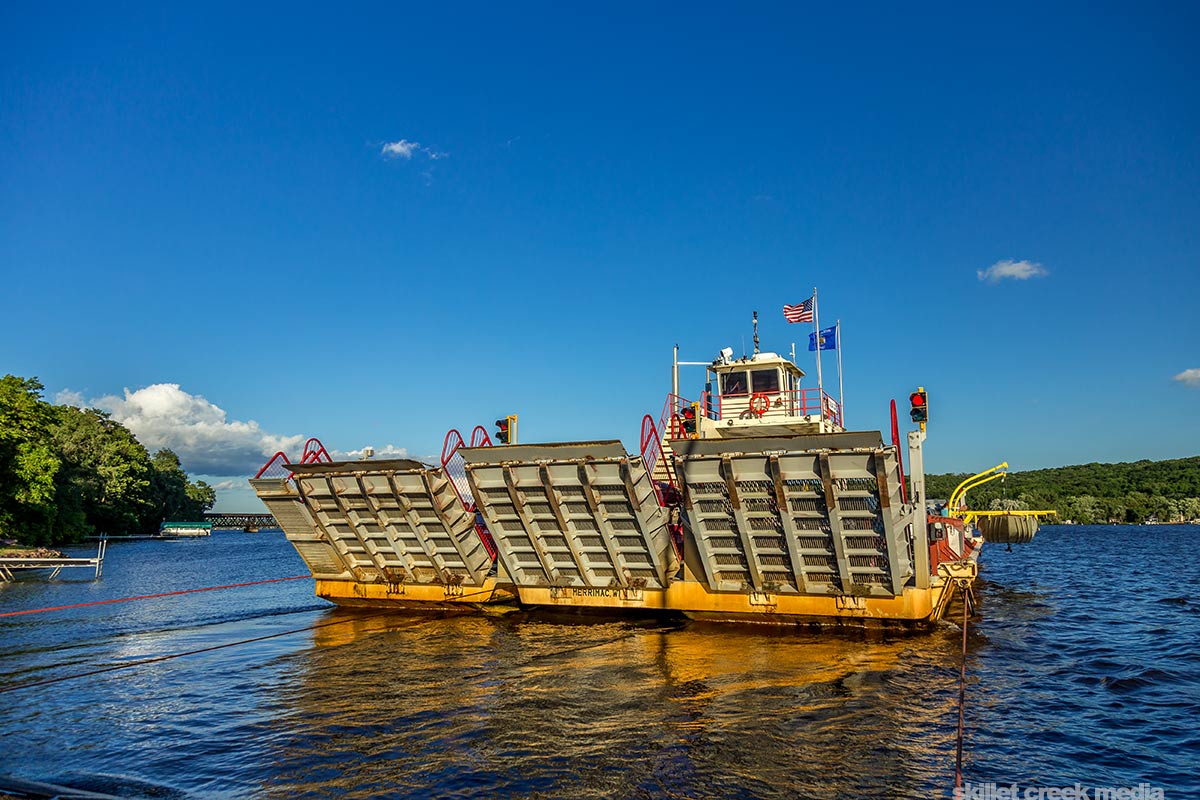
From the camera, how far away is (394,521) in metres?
17.0

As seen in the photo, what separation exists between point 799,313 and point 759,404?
4514mm

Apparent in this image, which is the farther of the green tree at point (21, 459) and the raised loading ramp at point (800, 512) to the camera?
the green tree at point (21, 459)

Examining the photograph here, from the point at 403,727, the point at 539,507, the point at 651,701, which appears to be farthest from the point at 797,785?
the point at 539,507

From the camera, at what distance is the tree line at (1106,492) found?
12300cm

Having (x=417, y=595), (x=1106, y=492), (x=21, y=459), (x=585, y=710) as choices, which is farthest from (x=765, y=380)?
(x=1106, y=492)

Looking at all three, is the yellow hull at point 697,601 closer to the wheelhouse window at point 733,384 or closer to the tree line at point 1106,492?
the wheelhouse window at point 733,384

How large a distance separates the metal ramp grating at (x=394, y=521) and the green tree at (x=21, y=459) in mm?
41581

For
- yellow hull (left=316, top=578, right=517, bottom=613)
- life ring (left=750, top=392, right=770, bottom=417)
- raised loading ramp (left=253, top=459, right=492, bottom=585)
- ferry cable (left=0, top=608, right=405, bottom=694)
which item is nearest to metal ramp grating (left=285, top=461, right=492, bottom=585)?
raised loading ramp (left=253, top=459, right=492, bottom=585)

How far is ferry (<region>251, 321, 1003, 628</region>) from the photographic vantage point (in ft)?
43.3

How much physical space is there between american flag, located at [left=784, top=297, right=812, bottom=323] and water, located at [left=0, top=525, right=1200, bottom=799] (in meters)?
10.7

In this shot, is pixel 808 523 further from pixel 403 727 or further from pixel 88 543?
pixel 88 543

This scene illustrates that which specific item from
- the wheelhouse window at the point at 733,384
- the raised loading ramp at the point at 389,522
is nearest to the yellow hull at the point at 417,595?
the raised loading ramp at the point at 389,522

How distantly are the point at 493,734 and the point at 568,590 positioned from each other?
7.83 metres

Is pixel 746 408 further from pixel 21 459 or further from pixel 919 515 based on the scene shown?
pixel 21 459
